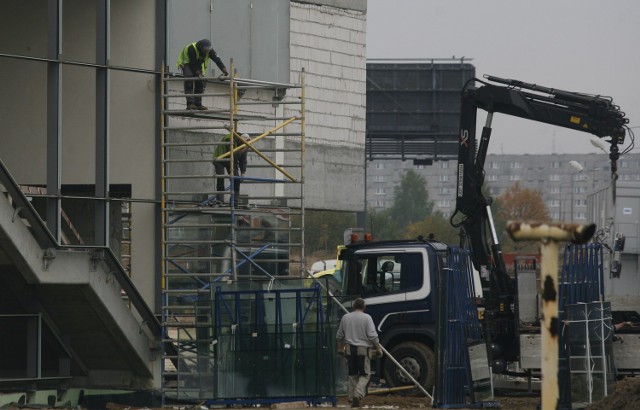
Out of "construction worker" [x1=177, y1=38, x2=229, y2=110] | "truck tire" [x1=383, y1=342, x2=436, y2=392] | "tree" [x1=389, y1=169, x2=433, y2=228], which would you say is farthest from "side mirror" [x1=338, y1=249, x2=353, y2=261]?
"tree" [x1=389, y1=169, x2=433, y2=228]

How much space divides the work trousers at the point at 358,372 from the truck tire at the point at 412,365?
2194 millimetres

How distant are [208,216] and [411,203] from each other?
149377mm

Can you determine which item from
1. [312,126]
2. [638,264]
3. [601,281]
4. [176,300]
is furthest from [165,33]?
[638,264]

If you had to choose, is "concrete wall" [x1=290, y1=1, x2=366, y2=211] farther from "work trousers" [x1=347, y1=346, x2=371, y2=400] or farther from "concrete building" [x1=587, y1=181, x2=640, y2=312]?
"work trousers" [x1=347, y1=346, x2=371, y2=400]

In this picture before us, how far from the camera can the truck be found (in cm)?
2191

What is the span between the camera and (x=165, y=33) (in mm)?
21625

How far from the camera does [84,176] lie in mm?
21609

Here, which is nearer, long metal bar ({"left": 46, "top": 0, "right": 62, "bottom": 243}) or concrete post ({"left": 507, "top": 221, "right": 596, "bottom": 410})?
concrete post ({"left": 507, "top": 221, "right": 596, "bottom": 410})

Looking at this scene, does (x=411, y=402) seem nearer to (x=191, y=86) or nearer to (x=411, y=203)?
(x=191, y=86)

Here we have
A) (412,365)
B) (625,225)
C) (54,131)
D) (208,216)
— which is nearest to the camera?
(54,131)

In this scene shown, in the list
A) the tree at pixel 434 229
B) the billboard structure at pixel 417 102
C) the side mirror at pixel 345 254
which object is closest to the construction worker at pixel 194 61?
the side mirror at pixel 345 254

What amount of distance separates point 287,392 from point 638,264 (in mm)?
15727

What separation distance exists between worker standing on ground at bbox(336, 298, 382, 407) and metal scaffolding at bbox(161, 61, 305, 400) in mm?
2055

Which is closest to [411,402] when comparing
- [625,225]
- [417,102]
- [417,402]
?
[417,402]
